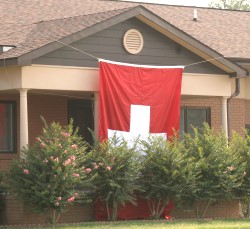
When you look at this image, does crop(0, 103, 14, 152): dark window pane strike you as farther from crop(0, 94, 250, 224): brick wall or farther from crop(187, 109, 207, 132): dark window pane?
crop(187, 109, 207, 132): dark window pane

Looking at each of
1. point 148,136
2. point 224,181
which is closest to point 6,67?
point 148,136

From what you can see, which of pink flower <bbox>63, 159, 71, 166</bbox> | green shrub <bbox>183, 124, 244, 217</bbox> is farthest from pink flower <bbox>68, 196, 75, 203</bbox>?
green shrub <bbox>183, 124, 244, 217</bbox>

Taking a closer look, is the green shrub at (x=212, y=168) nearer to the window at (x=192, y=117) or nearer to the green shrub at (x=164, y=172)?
the green shrub at (x=164, y=172)

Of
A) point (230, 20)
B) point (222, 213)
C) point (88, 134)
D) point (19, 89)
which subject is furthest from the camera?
point (230, 20)

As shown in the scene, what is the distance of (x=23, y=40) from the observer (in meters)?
22.3

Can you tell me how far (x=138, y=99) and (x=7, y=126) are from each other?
12.3 ft

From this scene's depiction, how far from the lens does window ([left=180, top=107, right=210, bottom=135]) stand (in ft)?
89.1

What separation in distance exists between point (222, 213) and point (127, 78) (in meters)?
4.41

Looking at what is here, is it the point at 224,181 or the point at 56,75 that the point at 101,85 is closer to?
the point at 56,75

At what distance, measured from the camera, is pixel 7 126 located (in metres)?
24.0

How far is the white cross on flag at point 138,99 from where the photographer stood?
21.9 metres

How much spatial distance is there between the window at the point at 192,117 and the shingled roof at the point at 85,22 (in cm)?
205

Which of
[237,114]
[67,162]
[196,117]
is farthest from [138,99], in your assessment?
[237,114]

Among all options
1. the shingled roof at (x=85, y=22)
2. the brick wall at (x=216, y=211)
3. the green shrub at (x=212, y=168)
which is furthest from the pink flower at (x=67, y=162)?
the brick wall at (x=216, y=211)
